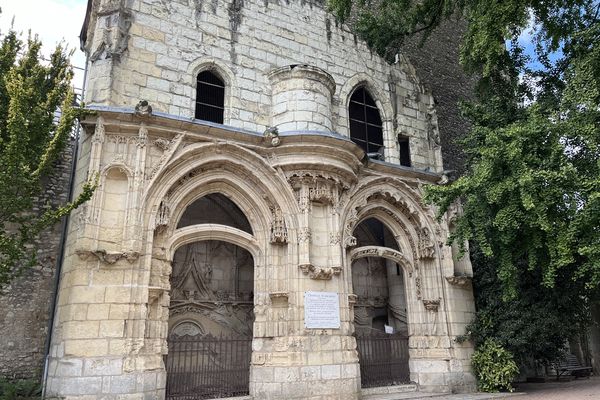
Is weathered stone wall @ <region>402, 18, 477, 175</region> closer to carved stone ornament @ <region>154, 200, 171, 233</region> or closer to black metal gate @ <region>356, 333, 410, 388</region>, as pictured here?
black metal gate @ <region>356, 333, 410, 388</region>

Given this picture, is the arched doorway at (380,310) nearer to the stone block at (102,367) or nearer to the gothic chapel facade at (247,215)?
the gothic chapel facade at (247,215)

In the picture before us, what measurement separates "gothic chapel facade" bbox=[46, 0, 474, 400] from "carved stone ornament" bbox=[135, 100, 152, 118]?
3cm

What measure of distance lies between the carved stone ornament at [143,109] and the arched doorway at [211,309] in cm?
249

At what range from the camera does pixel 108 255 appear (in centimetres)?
757

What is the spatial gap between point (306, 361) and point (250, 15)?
24.7 feet

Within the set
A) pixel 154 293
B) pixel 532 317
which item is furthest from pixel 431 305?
pixel 154 293

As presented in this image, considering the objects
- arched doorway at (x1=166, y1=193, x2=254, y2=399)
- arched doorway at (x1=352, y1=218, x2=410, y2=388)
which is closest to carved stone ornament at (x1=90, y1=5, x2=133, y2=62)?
arched doorway at (x1=166, y1=193, x2=254, y2=399)

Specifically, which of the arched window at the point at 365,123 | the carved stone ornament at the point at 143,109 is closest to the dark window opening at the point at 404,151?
the arched window at the point at 365,123

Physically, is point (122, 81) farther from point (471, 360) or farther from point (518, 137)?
point (471, 360)

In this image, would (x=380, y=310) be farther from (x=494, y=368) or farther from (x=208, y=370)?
(x=208, y=370)

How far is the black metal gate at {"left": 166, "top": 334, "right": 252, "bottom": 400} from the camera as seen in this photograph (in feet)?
29.6

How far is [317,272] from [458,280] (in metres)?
3.81

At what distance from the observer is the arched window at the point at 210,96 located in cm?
1016

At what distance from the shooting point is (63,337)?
7.39 meters
